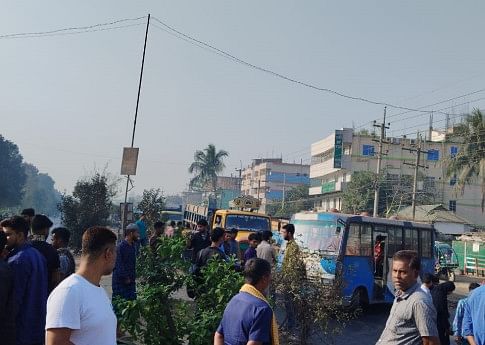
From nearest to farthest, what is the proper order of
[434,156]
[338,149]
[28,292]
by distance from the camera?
1. [28,292]
2. [338,149]
3. [434,156]

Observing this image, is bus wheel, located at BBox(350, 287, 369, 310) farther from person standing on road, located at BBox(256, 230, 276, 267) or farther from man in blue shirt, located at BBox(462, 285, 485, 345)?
man in blue shirt, located at BBox(462, 285, 485, 345)

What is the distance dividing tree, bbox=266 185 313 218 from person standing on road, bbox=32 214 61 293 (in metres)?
69.8

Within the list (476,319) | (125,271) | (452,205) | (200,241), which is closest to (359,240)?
(200,241)

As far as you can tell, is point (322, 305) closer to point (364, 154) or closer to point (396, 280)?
point (396, 280)

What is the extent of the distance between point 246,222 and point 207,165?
62.5 m

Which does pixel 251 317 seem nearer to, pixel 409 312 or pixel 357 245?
pixel 409 312

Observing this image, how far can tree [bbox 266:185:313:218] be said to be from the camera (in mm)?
79113

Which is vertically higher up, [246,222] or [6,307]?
[246,222]

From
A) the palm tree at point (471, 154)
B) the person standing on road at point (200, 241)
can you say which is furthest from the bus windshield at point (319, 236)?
the palm tree at point (471, 154)

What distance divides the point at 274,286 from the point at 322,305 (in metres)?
0.82

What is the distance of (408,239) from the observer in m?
15.6

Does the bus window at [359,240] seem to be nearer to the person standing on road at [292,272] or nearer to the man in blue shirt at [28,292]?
the person standing on road at [292,272]

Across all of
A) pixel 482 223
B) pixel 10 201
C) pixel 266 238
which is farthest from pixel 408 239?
pixel 10 201

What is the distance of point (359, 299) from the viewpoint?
1417cm
